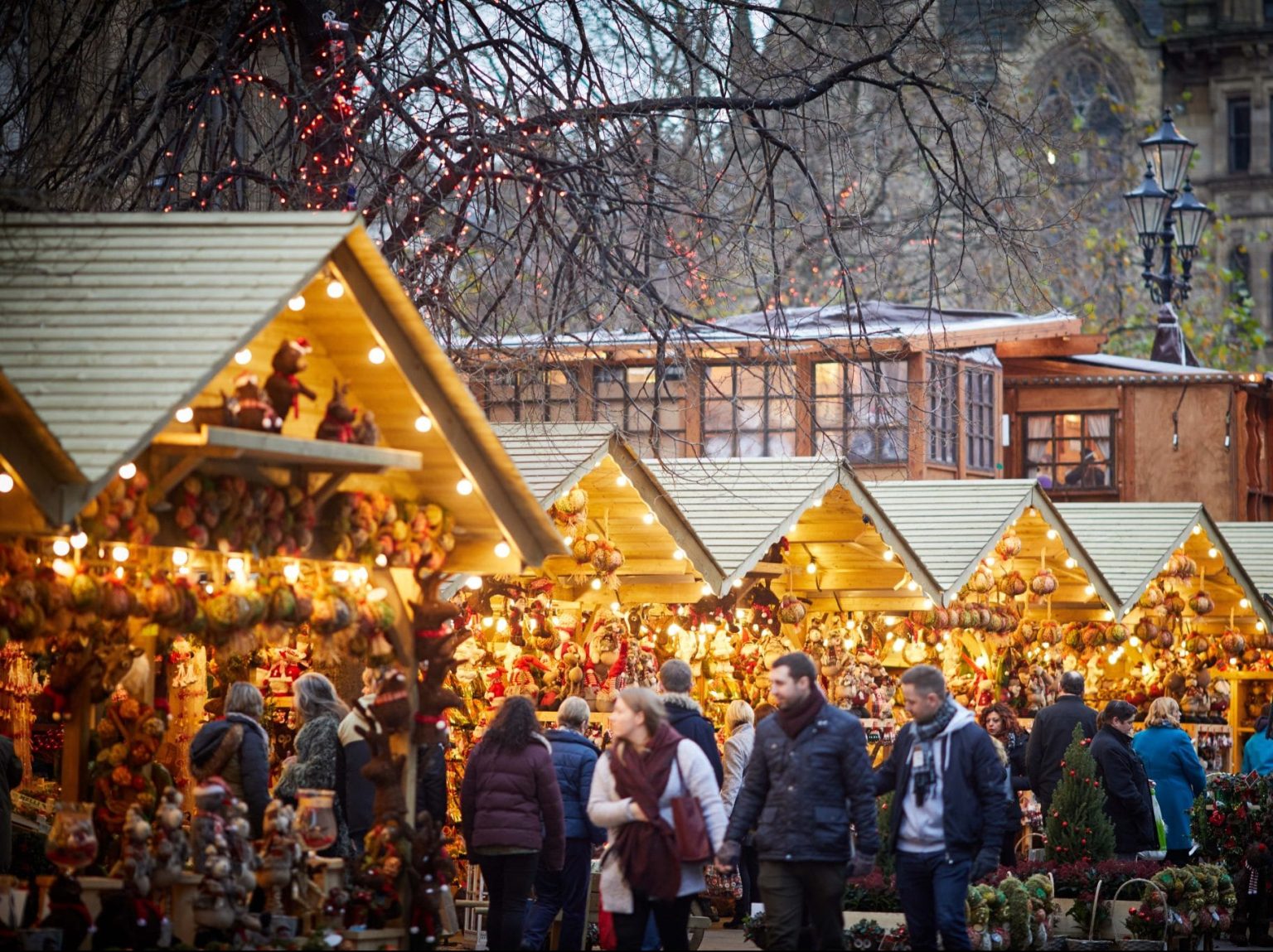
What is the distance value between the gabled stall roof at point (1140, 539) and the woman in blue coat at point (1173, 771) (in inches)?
129

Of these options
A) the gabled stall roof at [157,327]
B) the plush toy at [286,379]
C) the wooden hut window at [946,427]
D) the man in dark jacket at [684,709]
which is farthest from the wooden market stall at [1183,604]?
the plush toy at [286,379]

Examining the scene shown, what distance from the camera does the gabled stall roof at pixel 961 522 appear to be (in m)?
16.8

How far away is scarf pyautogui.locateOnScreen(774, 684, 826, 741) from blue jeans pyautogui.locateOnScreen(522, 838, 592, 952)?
227 cm

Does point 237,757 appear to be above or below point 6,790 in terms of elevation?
above

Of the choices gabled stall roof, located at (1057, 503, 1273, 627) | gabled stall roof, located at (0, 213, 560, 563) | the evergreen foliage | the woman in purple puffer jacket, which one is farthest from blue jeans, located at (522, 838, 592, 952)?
gabled stall roof, located at (1057, 503, 1273, 627)

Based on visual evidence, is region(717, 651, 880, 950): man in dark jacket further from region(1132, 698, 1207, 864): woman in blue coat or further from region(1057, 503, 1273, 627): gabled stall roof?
region(1057, 503, 1273, 627): gabled stall roof

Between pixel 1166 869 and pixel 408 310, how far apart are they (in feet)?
23.5

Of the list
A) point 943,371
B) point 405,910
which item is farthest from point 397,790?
point 943,371

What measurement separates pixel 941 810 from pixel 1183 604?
34.7 feet

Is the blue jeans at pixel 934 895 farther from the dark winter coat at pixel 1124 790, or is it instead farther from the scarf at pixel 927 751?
the dark winter coat at pixel 1124 790

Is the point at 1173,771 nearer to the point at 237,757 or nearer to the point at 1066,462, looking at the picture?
the point at 237,757

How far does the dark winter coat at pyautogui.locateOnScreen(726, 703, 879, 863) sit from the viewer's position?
9867 millimetres

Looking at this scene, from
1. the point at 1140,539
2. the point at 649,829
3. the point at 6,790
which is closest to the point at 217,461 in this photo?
the point at 649,829

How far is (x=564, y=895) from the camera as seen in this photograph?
11.9 metres
